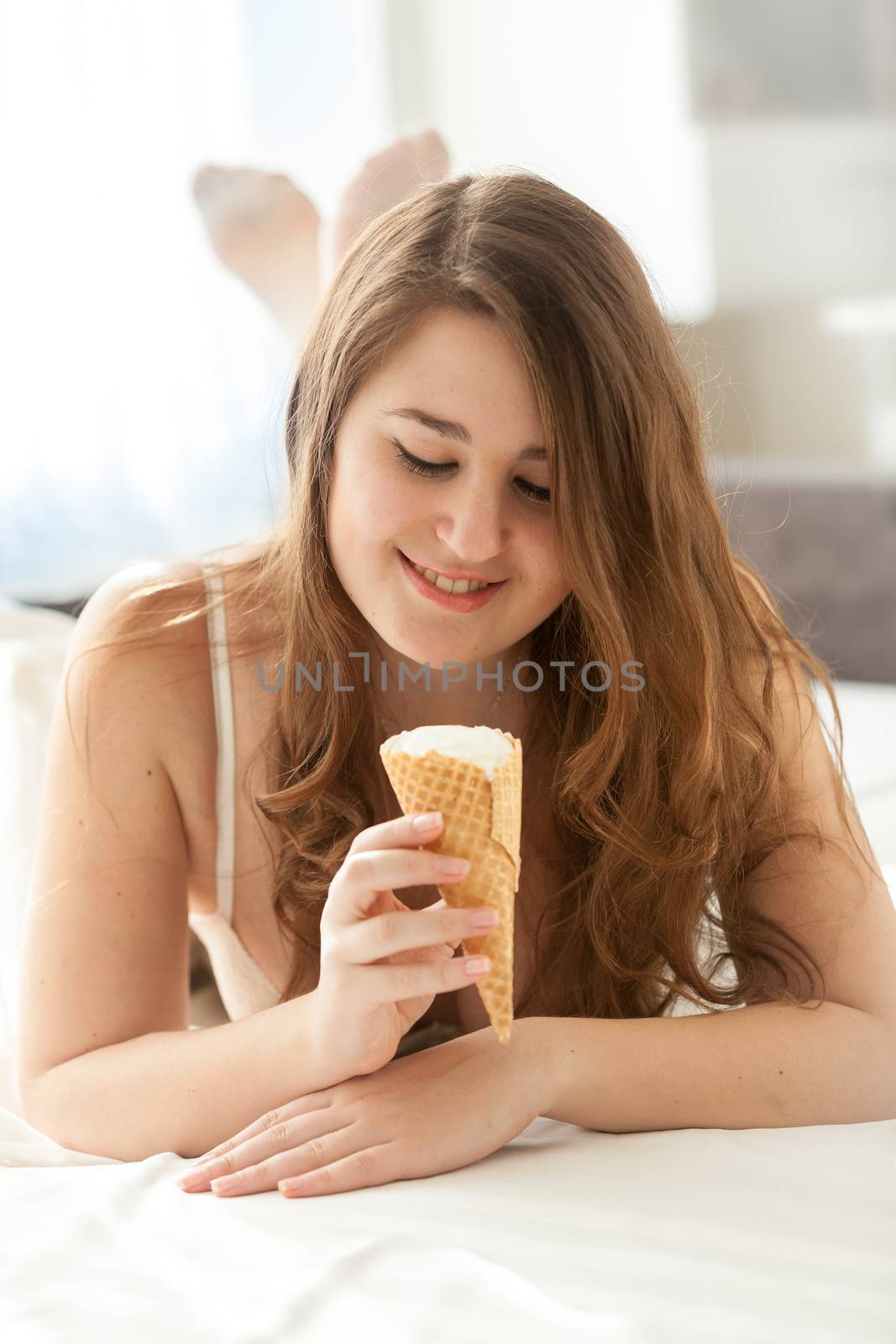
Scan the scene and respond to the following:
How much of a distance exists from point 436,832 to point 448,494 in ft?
1.35

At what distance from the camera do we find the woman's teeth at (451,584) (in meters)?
1.43

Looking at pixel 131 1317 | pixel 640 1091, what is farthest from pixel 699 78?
pixel 131 1317

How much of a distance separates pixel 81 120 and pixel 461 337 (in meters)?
3.30

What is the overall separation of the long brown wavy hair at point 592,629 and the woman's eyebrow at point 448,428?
0.09 feet

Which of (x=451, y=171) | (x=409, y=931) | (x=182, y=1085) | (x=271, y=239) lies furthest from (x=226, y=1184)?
(x=451, y=171)

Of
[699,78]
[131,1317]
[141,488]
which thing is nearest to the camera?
[131,1317]

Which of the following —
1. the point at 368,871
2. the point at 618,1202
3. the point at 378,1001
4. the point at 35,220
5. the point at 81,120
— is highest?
the point at 81,120

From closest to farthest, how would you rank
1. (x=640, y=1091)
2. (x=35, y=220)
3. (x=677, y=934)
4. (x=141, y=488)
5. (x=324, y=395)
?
(x=640, y=1091) → (x=324, y=395) → (x=677, y=934) → (x=35, y=220) → (x=141, y=488)

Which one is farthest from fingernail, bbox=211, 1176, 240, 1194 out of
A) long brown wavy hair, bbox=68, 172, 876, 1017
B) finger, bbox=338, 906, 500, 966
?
long brown wavy hair, bbox=68, 172, 876, 1017

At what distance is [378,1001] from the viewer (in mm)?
1184

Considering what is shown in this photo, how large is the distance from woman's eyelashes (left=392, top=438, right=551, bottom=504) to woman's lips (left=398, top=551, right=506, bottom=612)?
10 centimetres

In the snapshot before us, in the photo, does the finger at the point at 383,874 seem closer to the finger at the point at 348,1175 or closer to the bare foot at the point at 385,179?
the finger at the point at 348,1175

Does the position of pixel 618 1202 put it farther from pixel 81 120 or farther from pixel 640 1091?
pixel 81 120

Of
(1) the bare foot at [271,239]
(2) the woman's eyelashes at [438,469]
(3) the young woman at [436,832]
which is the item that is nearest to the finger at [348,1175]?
(3) the young woman at [436,832]
